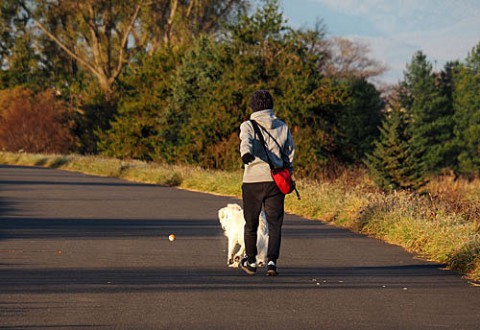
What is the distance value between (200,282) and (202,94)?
118ft

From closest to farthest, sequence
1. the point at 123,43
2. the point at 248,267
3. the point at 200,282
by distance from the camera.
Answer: the point at 200,282
the point at 248,267
the point at 123,43

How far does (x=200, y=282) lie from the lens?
995 centimetres

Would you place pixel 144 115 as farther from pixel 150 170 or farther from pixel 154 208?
pixel 154 208

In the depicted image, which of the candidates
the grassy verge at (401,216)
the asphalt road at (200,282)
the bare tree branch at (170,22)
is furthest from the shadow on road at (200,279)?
the bare tree branch at (170,22)

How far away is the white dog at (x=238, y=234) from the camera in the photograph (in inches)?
429

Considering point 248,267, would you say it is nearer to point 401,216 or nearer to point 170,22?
point 401,216

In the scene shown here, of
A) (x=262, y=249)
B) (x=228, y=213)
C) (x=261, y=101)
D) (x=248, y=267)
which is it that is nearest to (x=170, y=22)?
(x=228, y=213)

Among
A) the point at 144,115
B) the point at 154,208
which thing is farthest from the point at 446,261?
the point at 144,115

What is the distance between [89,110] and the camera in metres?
62.5

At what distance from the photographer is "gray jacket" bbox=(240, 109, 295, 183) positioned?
34.7 ft

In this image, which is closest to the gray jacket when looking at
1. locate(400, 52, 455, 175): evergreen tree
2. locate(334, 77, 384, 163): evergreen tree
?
locate(334, 77, 384, 163): evergreen tree

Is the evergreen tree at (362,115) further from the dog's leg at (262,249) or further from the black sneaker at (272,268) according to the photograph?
the black sneaker at (272,268)

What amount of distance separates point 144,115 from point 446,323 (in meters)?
43.3

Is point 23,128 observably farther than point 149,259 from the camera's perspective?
Yes
